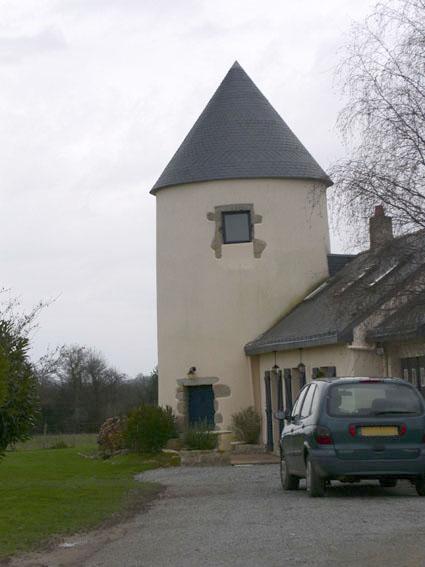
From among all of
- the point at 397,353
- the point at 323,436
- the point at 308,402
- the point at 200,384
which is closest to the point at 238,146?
the point at 200,384

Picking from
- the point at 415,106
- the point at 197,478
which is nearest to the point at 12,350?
the point at 197,478

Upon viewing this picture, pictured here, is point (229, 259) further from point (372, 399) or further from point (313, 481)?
point (313, 481)

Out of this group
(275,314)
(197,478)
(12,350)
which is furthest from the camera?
(275,314)

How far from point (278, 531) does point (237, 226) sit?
21.5 meters

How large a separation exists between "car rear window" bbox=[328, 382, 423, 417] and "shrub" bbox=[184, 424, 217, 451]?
15047mm

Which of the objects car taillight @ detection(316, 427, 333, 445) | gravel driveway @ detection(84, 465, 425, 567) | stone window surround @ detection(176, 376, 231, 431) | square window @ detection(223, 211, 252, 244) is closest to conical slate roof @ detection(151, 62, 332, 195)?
square window @ detection(223, 211, 252, 244)

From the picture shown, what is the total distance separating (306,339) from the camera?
27797mm

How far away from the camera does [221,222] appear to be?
33344mm

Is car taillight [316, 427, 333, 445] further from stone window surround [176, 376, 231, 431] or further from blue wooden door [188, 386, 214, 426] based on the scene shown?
blue wooden door [188, 386, 214, 426]

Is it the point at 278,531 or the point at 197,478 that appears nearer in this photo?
the point at 278,531

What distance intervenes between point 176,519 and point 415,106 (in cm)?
816

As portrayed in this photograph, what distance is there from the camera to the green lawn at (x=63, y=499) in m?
13.6

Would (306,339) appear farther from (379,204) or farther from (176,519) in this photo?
(176,519)

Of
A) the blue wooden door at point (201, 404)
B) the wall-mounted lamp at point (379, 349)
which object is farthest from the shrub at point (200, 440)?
the wall-mounted lamp at point (379, 349)
